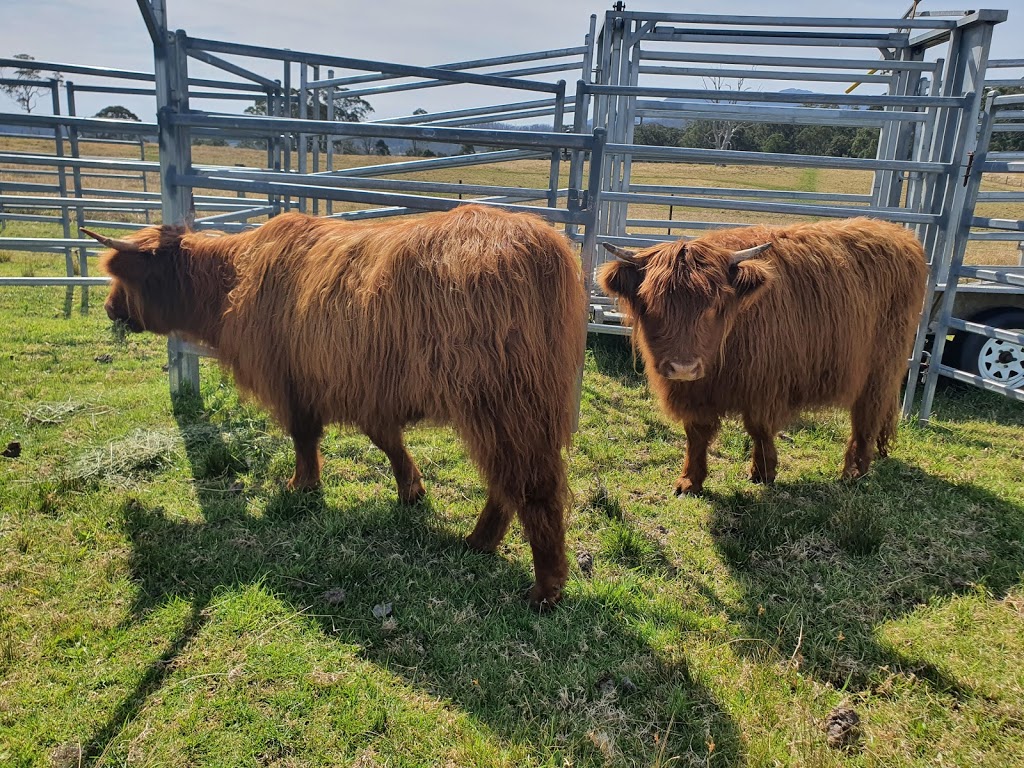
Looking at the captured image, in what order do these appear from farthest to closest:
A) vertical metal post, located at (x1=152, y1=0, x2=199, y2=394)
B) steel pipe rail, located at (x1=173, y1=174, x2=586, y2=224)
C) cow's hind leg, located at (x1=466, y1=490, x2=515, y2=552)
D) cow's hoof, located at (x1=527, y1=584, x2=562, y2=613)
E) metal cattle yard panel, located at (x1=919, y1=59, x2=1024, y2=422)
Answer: metal cattle yard panel, located at (x1=919, y1=59, x2=1024, y2=422)
vertical metal post, located at (x1=152, y1=0, x2=199, y2=394)
steel pipe rail, located at (x1=173, y1=174, x2=586, y2=224)
cow's hind leg, located at (x1=466, y1=490, x2=515, y2=552)
cow's hoof, located at (x1=527, y1=584, x2=562, y2=613)

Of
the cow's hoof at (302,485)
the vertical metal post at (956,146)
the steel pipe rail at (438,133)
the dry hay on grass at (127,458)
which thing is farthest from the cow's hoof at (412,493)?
the vertical metal post at (956,146)

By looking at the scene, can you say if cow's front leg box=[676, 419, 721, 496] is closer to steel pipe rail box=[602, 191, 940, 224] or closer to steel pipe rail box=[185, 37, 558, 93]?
steel pipe rail box=[602, 191, 940, 224]

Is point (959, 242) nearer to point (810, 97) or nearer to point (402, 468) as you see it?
point (810, 97)

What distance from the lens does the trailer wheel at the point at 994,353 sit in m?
5.87

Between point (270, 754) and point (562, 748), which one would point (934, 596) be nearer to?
point (562, 748)

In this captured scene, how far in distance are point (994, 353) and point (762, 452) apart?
335 centimetres

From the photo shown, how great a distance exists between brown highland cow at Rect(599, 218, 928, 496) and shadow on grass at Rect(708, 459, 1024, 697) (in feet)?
1.39

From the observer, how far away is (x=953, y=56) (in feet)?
18.2

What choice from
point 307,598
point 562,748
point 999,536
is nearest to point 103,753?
point 307,598

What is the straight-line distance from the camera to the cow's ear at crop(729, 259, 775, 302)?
3621 millimetres

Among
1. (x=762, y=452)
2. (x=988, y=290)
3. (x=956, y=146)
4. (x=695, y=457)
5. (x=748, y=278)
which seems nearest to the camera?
(x=748, y=278)

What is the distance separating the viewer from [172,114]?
446 centimetres

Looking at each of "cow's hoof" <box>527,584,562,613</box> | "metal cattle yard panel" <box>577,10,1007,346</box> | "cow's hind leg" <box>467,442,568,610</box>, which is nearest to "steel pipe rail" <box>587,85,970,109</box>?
"metal cattle yard panel" <box>577,10,1007,346</box>

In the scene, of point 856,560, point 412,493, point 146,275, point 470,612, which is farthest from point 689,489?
point 146,275
